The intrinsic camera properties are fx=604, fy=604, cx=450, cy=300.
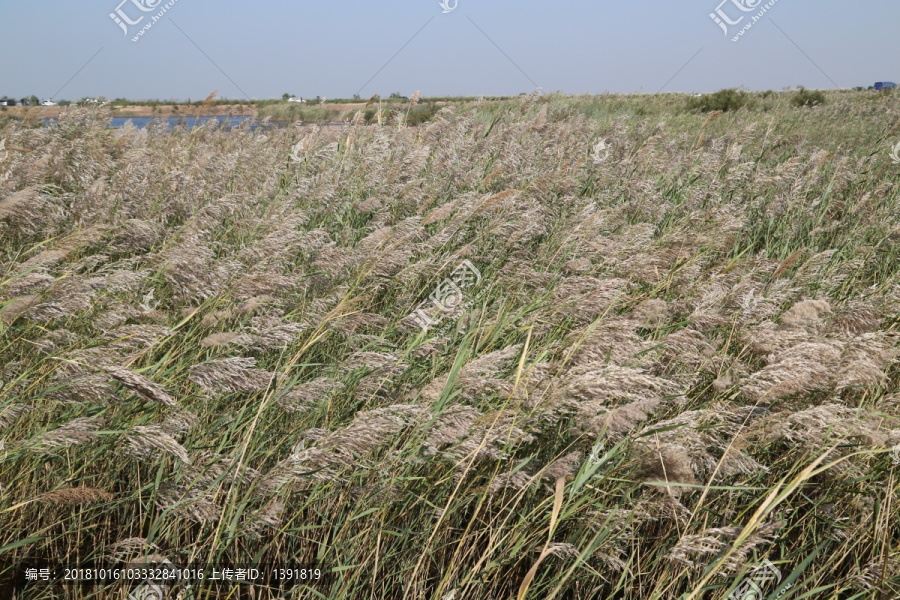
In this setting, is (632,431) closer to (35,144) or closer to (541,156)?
(541,156)

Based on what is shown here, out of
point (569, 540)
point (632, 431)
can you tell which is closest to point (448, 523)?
point (569, 540)

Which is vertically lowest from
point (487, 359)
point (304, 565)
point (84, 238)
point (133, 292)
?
point (304, 565)

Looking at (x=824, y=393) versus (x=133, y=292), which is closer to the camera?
(x=824, y=393)

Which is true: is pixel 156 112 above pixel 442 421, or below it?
above

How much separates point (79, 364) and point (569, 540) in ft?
4.95

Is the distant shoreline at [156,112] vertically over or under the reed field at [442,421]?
over

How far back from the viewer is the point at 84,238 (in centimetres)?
244

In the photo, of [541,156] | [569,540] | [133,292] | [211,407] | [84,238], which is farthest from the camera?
[541,156]

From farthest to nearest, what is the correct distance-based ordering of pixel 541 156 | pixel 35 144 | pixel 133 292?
pixel 541 156 → pixel 35 144 → pixel 133 292

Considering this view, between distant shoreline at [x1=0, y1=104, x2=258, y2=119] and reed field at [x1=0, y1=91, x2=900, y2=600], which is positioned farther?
distant shoreline at [x1=0, y1=104, x2=258, y2=119]

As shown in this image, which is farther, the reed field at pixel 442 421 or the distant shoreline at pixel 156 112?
the distant shoreline at pixel 156 112

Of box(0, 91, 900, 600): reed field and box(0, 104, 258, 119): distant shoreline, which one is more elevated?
box(0, 104, 258, 119): distant shoreline

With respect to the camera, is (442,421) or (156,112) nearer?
(442,421)

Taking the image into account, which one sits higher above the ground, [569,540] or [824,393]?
[569,540]
